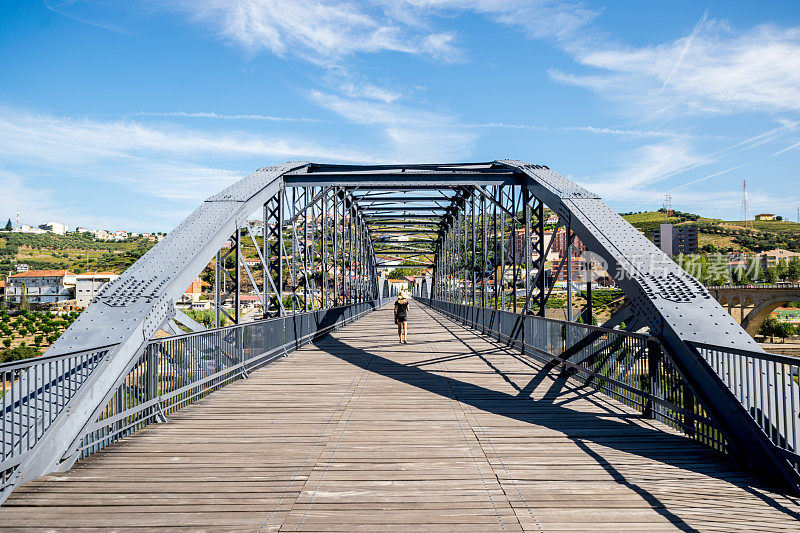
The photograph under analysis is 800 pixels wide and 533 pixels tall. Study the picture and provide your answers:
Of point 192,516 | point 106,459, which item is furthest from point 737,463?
point 106,459

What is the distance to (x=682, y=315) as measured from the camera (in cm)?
576

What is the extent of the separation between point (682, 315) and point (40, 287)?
467ft

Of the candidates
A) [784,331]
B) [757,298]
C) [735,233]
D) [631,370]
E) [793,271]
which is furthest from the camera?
[735,233]

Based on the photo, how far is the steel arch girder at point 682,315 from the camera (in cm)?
442

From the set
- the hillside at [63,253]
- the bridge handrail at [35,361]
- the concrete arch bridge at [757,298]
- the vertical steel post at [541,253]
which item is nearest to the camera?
the bridge handrail at [35,361]

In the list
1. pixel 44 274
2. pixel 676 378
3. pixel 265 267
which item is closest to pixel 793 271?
pixel 265 267

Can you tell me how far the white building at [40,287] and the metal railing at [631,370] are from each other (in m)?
130

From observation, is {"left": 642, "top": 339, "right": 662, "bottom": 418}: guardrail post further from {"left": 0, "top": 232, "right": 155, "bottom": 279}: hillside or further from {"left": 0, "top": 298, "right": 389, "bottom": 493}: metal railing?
{"left": 0, "top": 232, "right": 155, "bottom": 279}: hillside

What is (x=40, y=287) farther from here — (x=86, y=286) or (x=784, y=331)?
(x=784, y=331)

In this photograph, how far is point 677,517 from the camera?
350 centimetres

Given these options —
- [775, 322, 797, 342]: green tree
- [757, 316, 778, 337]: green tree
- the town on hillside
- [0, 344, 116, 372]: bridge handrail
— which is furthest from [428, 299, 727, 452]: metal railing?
[775, 322, 797, 342]: green tree

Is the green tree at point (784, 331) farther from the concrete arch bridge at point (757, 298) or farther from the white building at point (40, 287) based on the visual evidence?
the white building at point (40, 287)

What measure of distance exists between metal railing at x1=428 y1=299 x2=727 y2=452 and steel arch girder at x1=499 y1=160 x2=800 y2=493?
169mm

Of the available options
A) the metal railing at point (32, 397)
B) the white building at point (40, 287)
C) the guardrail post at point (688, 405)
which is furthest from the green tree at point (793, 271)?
the white building at point (40, 287)
